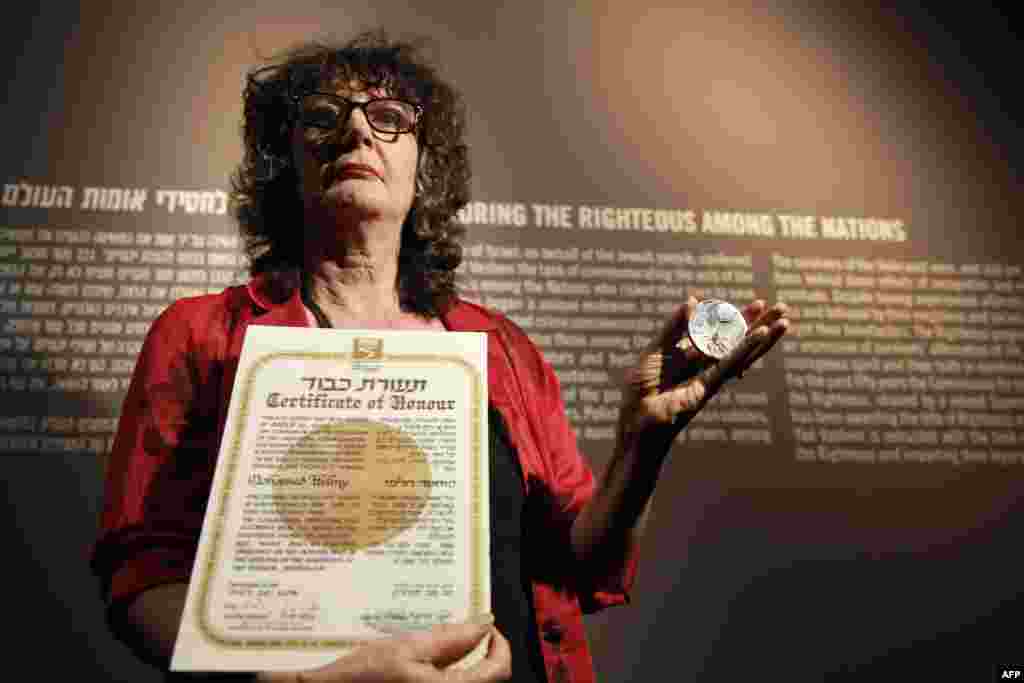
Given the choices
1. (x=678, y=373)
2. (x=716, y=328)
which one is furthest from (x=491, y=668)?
(x=716, y=328)

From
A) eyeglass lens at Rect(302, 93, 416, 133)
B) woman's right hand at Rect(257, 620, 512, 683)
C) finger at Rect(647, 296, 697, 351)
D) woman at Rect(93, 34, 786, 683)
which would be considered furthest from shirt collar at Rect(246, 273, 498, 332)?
woman's right hand at Rect(257, 620, 512, 683)

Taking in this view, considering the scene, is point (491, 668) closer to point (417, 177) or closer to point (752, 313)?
point (752, 313)

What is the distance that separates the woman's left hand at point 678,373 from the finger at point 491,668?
482 millimetres

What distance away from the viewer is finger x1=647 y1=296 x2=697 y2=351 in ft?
4.78

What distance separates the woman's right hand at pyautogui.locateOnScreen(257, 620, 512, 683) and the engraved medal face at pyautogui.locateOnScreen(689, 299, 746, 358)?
0.70 metres

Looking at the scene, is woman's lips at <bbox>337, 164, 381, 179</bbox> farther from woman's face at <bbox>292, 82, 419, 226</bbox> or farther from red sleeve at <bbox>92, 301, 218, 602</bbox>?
red sleeve at <bbox>92, 301, 218, 602</bbox>

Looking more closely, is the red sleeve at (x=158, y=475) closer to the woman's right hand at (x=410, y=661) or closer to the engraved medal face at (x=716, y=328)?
the woman's right hand at (x=410, y=661)

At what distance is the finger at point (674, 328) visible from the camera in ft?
4.78

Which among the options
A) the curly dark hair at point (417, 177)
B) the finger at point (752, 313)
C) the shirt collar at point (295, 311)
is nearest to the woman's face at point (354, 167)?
the curly dark hair at point (417, 177)

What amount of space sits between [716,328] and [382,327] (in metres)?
0.79

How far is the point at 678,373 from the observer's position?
4.84 ft

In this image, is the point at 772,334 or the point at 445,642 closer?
the point at 445,642

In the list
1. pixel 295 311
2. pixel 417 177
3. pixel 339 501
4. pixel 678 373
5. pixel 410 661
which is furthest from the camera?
pixel 417 177

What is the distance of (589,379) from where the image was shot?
1999 millimetres
